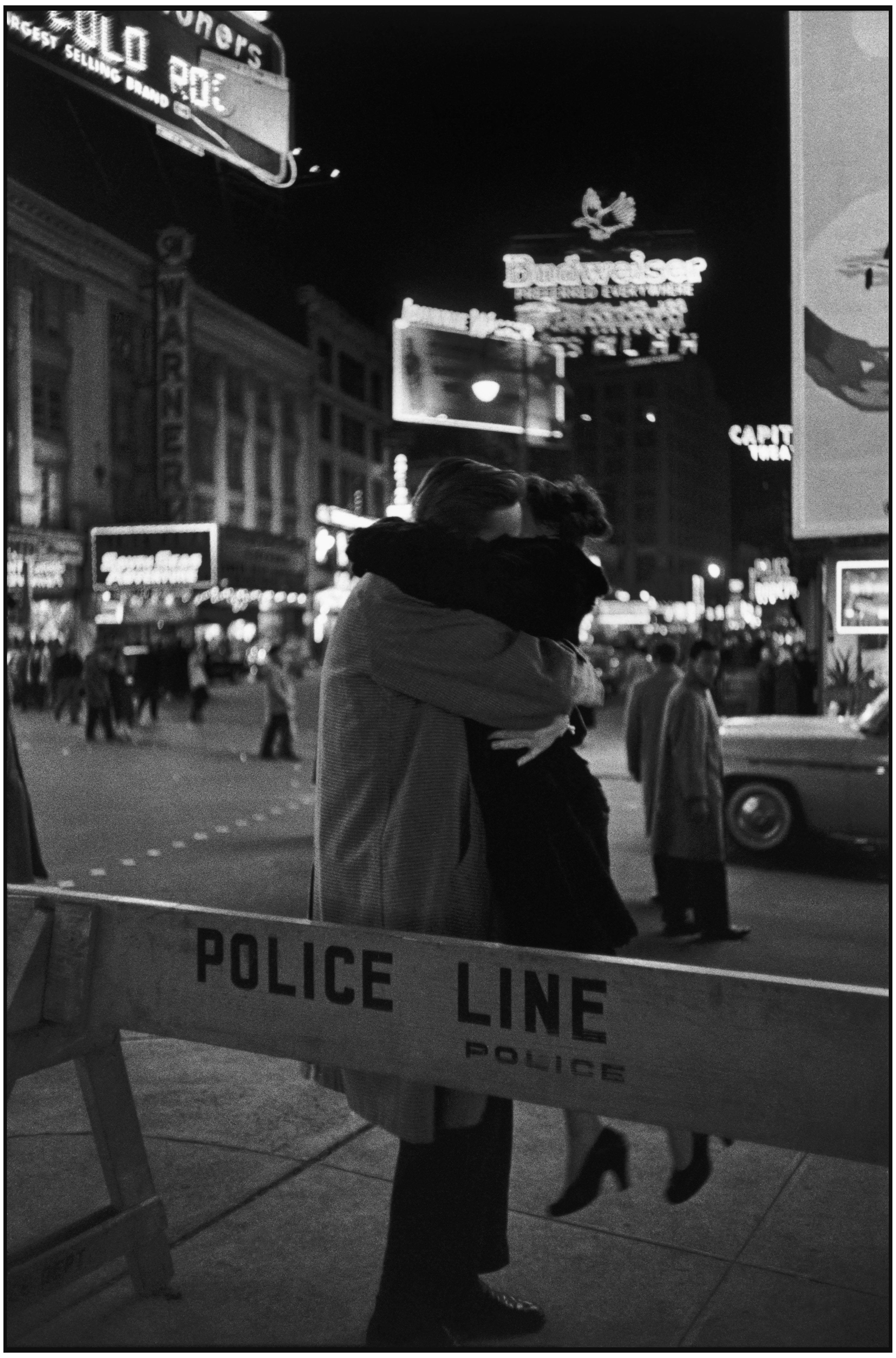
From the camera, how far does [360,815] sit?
265 cm

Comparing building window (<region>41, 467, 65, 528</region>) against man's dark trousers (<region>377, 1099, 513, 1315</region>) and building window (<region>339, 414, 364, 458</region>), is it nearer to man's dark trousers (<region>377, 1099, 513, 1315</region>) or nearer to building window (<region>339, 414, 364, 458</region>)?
building window (<region>339, 414, 364, 458</region>)

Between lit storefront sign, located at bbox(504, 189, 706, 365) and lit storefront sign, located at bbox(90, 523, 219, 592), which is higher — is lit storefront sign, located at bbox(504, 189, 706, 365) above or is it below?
above

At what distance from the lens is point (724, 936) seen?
7.21 m

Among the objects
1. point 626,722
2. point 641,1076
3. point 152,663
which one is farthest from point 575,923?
point 152,663

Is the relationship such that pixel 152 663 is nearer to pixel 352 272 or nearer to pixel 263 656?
pixel 263 656

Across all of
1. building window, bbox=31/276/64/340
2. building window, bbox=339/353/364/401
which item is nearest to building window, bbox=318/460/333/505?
building window, bbox=339/353/364/401

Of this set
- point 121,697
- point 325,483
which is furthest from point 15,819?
point 325,483

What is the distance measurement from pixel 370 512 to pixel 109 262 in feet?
110

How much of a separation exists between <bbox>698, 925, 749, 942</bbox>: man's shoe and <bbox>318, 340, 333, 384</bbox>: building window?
63594mm

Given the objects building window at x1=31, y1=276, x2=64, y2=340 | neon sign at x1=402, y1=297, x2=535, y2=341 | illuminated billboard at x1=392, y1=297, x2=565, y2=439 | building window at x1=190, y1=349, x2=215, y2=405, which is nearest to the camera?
illuminated billboard at x1=392, y1=297, x2=565, y2=439

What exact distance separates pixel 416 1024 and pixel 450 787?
0.49 metres

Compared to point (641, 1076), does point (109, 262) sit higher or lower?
higher

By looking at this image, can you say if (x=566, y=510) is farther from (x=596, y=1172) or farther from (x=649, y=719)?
(x=649, y=719)

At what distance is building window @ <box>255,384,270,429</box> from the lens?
6106cm
